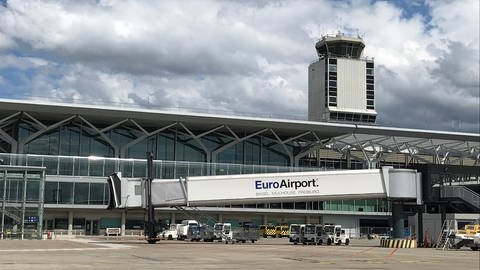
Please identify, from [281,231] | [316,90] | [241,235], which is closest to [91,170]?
[281,231]

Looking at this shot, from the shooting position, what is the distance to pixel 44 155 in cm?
8188

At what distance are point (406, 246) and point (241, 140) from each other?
44872 mm

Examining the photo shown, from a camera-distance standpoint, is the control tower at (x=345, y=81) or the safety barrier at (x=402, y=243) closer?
the safety barrier at (x=402, y=243)

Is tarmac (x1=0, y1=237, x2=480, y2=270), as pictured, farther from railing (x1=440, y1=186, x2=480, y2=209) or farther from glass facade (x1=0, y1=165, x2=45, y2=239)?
glass facade (x1=0, y1=165, x2=45, y2=239)

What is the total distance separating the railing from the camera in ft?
179

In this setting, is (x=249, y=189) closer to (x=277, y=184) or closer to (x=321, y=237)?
(x=277, y=184)

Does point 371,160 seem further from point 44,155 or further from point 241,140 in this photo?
point 44,155

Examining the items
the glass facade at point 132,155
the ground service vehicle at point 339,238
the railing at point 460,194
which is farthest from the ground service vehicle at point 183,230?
the railing at point 460,194

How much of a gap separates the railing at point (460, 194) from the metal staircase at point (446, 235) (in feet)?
7.71

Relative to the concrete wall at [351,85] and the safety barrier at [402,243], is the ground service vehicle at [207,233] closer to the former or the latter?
the safety barrier at [402,243]

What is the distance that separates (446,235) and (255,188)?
59.5 feet

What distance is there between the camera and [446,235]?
52844mm

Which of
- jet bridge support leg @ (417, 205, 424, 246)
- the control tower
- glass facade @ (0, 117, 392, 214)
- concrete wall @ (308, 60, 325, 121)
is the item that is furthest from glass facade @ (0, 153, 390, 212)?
concrete wall @ (308, 60, 325, 121)

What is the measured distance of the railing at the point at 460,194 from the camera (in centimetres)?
5450
